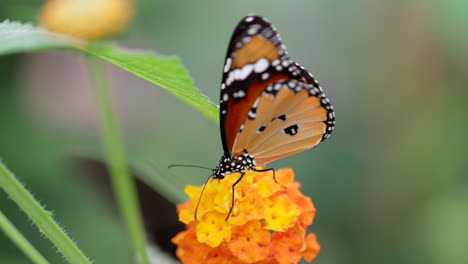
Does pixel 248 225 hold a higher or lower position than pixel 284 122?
lower

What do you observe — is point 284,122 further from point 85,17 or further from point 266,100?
point 85,17

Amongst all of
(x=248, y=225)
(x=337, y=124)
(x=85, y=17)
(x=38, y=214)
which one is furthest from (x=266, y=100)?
(x=337, y=124)

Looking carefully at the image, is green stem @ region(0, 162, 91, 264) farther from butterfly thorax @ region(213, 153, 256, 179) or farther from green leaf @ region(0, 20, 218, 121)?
butterfly thorax @ region(213, 153, 256, 179)

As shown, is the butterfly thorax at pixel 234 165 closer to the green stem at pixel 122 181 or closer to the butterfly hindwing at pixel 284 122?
the butterfly hindwing at pixel 284 122

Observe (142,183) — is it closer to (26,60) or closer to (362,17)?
(26,60)

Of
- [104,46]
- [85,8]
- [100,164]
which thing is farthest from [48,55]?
[104,46]

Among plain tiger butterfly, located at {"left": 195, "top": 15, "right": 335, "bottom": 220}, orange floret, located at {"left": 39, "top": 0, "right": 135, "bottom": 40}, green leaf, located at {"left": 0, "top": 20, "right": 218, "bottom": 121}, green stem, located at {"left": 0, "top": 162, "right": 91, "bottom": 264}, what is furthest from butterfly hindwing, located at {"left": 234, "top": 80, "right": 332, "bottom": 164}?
orange floret, located at {"left": 39, "top": 0, "right": 135, "bottom": 40}
